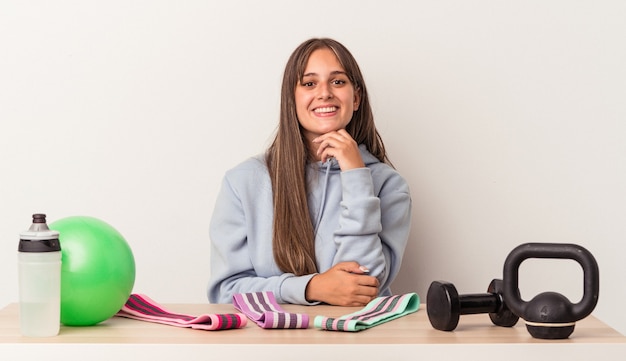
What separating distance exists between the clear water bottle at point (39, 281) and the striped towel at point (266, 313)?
1.23 ft

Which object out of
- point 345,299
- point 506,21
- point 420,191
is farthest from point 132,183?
point 506,21

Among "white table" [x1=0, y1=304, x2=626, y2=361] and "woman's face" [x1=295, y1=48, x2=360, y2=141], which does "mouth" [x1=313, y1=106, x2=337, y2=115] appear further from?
"white table" [x1=0, y1=304, x2=626, y2=361]

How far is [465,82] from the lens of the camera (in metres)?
3.13

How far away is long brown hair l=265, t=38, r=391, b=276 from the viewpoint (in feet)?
8.09

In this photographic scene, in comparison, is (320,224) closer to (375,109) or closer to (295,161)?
(295,161)

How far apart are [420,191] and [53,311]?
1748 millimetres

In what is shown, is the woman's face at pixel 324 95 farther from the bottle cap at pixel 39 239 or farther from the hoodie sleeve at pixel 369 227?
the bottle cap at pixel 39 239

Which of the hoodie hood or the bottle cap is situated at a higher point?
the hoodie hood

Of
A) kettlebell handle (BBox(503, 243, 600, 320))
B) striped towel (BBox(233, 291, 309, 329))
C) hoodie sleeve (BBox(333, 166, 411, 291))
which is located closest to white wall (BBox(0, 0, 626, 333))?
hoodie sleeve (BBox(333, 166, 411, 291))

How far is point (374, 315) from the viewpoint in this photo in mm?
1817

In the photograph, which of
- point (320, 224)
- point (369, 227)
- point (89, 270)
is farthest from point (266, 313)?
point (320, 224)

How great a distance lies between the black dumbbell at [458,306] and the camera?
1.68 m

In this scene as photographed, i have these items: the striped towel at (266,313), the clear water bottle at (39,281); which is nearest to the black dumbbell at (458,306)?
the striped towel at (266,313)

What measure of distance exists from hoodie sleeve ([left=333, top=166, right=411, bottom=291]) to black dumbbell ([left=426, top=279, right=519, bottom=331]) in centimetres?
64
